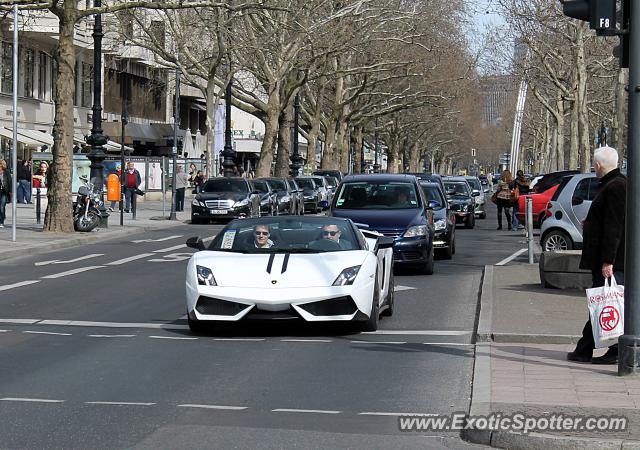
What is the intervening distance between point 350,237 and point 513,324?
214cm

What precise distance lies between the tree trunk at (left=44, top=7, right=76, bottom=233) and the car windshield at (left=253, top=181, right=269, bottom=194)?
15.3 meters

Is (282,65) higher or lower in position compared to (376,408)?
higher

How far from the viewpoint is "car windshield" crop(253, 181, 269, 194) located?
46.5 meters

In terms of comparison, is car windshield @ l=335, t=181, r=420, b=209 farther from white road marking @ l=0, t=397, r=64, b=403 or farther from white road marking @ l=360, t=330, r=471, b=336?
white road marking @ l=0, t=397, r=64, b=403

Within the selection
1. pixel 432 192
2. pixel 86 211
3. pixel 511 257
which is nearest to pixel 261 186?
pixel 86 211

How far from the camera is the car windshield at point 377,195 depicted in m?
22.6

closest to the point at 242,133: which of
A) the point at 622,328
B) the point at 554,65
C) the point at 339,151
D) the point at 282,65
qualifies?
the point at 339,151

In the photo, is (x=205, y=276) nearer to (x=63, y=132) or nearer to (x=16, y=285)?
(x=16, y=285)

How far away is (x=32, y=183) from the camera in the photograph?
168 ft

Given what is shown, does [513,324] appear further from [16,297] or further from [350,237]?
[16,297]

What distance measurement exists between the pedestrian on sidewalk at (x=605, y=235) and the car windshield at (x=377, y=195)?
11360 millimetres

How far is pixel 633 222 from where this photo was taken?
9977mm

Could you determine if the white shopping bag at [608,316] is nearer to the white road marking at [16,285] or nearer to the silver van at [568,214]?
the white road marking at [16,285]

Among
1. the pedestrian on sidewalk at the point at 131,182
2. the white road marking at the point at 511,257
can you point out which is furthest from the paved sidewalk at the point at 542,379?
the pedestrian on sidewalk at the point at 131,182
